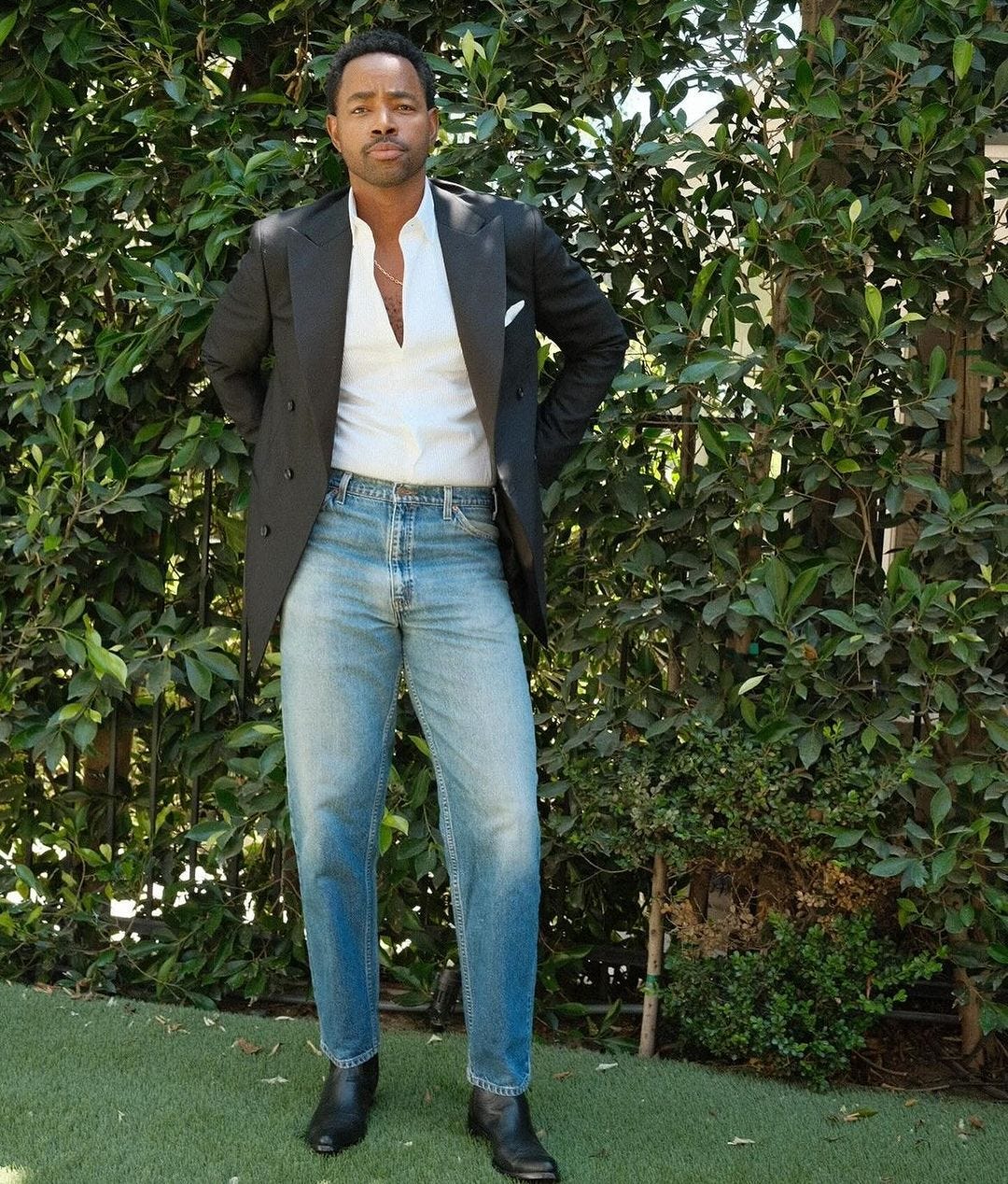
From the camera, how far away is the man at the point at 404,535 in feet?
8.21

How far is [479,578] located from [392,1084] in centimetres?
113

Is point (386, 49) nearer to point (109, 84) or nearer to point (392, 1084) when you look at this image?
point (109, 84)

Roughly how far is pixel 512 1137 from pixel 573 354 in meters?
1.49

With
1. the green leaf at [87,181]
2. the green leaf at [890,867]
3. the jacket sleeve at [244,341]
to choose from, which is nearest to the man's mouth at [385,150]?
the jacket sleeve at [244,341]

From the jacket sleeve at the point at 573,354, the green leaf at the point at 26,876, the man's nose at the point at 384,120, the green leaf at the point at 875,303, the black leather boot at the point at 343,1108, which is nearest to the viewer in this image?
the man's nose at the point at 384,120

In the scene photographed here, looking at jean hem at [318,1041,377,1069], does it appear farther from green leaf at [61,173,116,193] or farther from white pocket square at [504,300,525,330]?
green leaf at [61,173,116,193]

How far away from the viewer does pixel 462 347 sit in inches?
98.3

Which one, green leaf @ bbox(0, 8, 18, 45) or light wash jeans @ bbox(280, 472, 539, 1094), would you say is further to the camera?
green leaf @ bbox(0, 8, 18, 45)

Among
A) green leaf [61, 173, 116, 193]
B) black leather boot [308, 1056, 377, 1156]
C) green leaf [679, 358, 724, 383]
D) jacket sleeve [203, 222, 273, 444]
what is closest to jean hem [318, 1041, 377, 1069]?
black leather boot [308, 1056, 377, 1156]

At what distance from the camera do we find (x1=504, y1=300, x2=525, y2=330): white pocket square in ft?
8.42

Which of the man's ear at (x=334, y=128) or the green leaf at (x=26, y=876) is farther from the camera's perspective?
the green leaf at (x=26, y=876)

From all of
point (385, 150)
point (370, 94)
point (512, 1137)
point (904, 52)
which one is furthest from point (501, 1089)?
point (904, 52)

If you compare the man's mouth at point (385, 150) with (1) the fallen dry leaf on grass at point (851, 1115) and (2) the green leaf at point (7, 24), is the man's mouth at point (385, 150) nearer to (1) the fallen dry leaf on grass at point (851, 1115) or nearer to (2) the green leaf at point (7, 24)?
(2) the green leaf at point (7, 24)

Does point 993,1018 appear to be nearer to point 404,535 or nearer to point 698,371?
point 698,371
